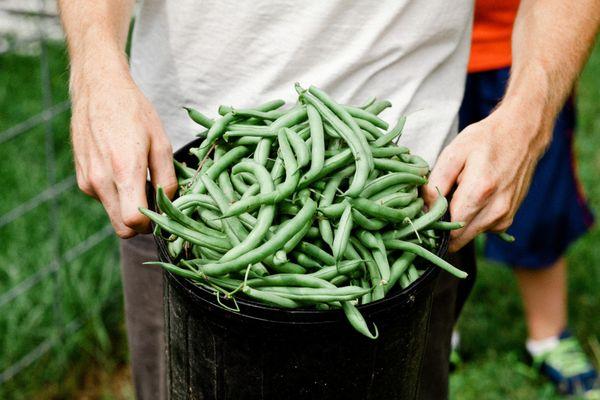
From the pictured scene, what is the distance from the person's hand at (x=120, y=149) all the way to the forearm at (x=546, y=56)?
741 millimetres

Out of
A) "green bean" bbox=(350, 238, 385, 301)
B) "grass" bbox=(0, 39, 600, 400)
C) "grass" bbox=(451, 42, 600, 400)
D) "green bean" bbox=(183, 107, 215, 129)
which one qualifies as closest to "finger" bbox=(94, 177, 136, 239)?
"green bean" bbox=(183, 107, 215, 129)

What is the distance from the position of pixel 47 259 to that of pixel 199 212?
194cm

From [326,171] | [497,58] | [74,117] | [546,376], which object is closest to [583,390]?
[546,376]

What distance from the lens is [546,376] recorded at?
10.8 ft

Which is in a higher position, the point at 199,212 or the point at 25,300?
the point at 199,212

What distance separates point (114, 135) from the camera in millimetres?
1588

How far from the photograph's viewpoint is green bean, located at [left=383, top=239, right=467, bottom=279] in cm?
152

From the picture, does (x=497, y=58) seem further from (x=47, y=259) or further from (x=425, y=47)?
(x=47, y=259)

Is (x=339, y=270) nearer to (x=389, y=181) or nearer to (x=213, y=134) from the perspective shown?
(x=389, y=181)

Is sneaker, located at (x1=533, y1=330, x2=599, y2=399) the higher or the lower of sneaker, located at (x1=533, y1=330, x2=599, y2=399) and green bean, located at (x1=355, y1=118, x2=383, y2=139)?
the lower

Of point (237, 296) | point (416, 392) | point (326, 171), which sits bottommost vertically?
point (416, 392)

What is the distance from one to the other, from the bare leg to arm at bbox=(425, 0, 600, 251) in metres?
1.45

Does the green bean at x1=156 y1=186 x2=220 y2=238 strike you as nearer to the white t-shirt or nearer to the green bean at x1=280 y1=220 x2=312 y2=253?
the green bean at x1=280 y1=220 x2=312 y2=253

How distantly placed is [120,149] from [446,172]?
24.8 inches
